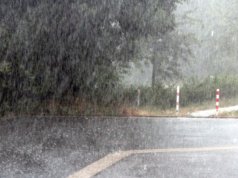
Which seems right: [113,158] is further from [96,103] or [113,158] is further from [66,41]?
[96,103]

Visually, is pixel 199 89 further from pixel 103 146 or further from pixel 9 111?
pixel 103 146

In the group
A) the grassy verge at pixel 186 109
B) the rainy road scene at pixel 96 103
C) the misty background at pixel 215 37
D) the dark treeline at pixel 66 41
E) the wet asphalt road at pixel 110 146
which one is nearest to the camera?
the wet asphalt road at pixel 110 146

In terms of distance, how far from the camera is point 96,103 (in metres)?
17.6

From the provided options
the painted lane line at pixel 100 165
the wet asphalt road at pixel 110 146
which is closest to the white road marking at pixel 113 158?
the painted lane line at pixel 100 165

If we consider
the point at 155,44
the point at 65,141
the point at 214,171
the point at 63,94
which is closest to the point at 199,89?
the point at 155,44

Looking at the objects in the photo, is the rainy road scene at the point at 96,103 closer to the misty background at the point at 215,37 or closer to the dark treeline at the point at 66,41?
the dark treeline at the point at 66,41

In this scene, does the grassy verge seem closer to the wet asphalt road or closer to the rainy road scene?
the rainy road scene

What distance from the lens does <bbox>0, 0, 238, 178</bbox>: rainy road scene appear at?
23.0 ft

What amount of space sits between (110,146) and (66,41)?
7.41m

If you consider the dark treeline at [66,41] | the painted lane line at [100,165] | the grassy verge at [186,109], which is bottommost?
the painted lane line at [100,165]

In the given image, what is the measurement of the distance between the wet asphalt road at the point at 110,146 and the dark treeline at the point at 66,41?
2.93 metres

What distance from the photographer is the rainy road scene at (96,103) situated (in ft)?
23.0

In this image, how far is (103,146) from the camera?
8.59 metres

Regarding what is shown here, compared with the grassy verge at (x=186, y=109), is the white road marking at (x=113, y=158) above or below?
below
